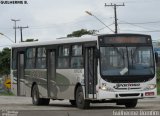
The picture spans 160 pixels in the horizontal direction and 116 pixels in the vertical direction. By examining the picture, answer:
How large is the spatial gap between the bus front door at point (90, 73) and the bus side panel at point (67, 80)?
383mm

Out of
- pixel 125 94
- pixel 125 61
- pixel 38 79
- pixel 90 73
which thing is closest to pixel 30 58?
pixel 38 79

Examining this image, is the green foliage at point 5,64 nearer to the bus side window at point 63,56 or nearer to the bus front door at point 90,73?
the bus side window at point 63,56

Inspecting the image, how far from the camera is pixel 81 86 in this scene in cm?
2491

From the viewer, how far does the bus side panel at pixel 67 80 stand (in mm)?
25203

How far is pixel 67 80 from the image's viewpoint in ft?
85.9

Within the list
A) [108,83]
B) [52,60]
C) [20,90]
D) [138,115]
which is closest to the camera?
[138,115]

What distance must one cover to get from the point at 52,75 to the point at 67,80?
1.65 m

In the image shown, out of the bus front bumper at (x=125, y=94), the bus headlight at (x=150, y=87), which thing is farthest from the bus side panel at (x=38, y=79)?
the bus headlight at (x=150, y=87)

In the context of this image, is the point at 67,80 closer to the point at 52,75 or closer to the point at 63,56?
the point at 63,56

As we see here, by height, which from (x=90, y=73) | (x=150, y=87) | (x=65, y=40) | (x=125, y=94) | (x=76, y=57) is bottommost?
(x=125, y=94)

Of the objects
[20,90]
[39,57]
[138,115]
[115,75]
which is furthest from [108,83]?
[20,90]

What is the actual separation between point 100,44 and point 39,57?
5602 mm

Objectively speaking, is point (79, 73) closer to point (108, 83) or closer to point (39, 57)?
point (108, 83)

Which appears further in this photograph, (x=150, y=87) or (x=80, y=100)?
(x=80, y=100)
